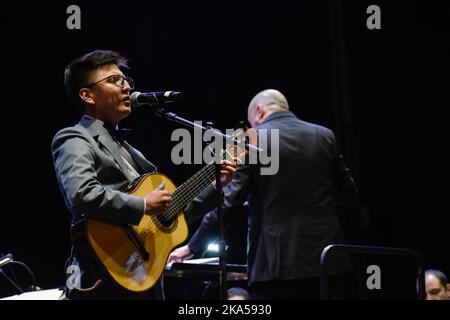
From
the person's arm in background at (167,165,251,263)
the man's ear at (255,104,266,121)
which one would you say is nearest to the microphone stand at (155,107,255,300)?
the person's arm in background at (167,165,251,263)

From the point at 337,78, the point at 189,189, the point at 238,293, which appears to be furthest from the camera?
the point at 337,78

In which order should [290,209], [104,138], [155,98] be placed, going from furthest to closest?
[290,209] < [155,98] < [104,138]

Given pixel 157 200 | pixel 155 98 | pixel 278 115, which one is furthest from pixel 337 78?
pixel 157 200

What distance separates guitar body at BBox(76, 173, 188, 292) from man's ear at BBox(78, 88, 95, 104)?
0.47 m

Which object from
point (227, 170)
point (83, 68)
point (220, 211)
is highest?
point (83, 68)

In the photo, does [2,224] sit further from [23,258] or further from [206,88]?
[206,88]

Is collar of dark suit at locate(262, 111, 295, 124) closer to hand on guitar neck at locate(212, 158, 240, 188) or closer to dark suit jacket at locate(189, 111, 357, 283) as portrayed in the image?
dark suit jacket at locate(189, 111, 357, 283)

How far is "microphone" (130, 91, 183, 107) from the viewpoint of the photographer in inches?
120

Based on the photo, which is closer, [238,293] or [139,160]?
[139,160]

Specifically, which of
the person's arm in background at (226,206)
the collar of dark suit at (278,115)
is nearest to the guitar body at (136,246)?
the person's arm in background at (226,206)

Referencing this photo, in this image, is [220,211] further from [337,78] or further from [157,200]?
[337,78]

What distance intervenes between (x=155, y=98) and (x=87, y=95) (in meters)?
0.34

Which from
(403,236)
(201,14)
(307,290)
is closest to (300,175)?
(307,290)

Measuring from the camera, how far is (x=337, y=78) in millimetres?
6266
